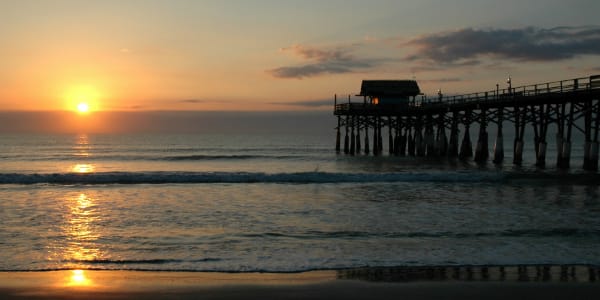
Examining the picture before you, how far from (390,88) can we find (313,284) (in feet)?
146

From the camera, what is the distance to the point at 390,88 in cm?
5159

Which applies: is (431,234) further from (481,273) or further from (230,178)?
(230,178)

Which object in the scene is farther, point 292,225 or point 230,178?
point 230,178

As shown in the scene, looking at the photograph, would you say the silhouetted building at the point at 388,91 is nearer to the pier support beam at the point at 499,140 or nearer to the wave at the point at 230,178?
the pier support beam at the point at 499,140

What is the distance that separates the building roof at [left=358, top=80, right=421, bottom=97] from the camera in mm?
51219

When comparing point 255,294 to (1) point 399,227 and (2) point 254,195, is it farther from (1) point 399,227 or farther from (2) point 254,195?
(2) point 254,195

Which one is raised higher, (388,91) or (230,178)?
(388,91)

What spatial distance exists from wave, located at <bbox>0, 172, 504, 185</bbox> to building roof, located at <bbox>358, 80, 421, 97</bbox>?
2371cm

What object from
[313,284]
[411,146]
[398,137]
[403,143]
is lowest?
[411,146]

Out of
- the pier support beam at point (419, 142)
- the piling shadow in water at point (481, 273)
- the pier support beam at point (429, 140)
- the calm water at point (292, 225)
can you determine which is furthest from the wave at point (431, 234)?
the pier support beam at point (419, 142)

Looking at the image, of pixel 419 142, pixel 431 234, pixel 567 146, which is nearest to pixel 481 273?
pixel 431 234

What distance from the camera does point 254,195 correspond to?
20.7 meters

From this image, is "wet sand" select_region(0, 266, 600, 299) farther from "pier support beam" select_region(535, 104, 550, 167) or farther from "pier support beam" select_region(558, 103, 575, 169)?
"pier support beam" select_region(535, 104, 550, 167)

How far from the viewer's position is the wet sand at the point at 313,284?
787 centimetres
